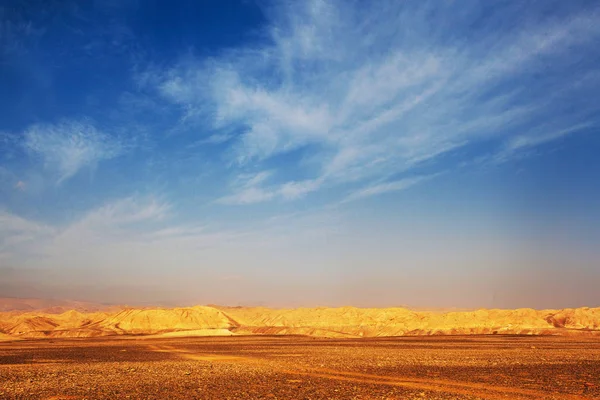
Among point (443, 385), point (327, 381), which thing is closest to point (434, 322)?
point (443, 385)

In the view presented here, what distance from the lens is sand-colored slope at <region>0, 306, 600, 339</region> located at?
430 feet

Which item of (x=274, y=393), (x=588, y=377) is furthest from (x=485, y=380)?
(x=274, y=393)

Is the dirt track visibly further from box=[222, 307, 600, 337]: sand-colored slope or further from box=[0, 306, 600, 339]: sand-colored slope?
box=[222, 307, 600, 337]: sand-colored slope

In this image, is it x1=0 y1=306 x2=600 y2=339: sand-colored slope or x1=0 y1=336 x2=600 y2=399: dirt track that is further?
x1=0 y1=306 x2=600 y2=339: sand-colored slope

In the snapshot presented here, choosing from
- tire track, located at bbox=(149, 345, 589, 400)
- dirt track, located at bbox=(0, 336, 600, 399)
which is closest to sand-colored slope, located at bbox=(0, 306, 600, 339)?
dirt track, located at bbox=(0, 336, 600, 399)

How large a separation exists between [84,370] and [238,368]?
12.2 metres

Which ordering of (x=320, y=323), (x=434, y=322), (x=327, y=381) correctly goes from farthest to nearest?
1. (x=320, y=323)
2. (x=434, y=322)
3. (x=327, y=381)

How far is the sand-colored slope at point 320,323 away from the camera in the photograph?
13100cm

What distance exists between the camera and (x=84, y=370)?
3594cm

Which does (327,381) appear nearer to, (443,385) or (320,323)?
(443,385)

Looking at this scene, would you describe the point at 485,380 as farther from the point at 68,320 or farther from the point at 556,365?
the point at 68,320

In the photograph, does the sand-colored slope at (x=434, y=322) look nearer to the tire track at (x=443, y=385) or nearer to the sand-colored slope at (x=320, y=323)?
the sand-colored slope at (x=320, y=323)

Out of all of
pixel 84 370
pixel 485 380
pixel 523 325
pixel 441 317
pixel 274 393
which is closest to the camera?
pixel 274 393

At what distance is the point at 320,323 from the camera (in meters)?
160
